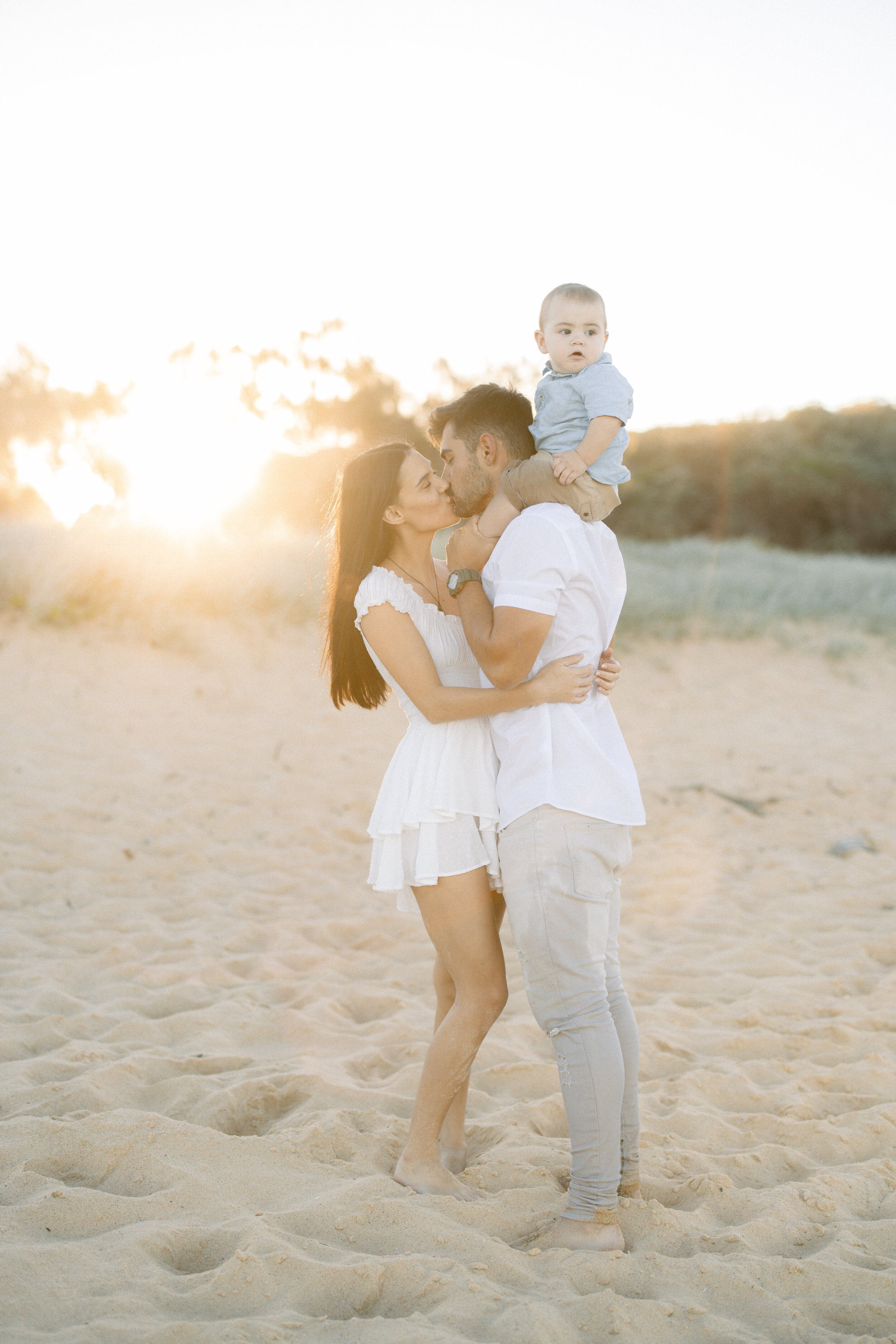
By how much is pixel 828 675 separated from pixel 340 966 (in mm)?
8906

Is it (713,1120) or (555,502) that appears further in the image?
(713,1120)

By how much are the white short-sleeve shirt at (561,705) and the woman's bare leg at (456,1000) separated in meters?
0.30

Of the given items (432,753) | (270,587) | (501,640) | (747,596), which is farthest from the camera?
(747,596)

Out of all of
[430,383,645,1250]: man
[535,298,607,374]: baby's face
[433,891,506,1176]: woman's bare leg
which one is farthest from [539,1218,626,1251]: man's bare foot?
[535,298,607,374]: baby's face

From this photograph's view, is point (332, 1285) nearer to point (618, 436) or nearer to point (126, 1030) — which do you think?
point (126, 1030)

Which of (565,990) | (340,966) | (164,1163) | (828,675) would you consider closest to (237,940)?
(340,966)

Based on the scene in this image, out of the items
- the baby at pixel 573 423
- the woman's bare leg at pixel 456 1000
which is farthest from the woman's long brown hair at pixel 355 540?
the woman's bare leg at pixel 456 1000

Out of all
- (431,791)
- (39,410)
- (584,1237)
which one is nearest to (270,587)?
(431,791)

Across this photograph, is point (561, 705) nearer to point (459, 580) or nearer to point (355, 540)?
point (459, 580)

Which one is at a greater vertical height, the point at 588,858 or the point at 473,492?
the point at 473,492

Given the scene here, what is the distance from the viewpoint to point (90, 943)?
447 cm

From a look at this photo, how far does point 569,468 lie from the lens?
2.43m

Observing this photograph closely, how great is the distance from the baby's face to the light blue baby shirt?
36mm

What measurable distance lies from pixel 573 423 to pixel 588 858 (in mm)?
1151
